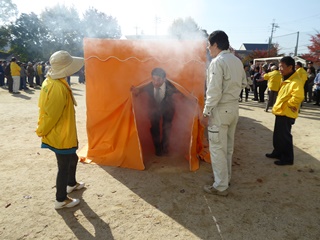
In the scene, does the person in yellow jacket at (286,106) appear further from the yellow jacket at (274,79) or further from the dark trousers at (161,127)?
the yellow jacket at (274,79)

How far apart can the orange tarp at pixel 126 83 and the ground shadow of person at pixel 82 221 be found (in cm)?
136

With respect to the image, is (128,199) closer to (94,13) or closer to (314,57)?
(94,13)

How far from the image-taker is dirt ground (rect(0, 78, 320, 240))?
263 centimetres

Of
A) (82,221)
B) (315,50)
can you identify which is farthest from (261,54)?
(82,221)

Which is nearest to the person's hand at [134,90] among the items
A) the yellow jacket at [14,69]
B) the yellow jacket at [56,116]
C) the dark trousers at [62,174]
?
the yellow jacket at [56,116]

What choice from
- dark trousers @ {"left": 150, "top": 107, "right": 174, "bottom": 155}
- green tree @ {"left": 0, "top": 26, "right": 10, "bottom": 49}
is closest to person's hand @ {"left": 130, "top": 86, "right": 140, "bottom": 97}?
dark trousers @ {"left": 150, "top": 107, "right": 174, "bottom": 155}

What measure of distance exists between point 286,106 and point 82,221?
3.68 m

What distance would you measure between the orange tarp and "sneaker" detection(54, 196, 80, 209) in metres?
1.30

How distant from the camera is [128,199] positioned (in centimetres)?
326

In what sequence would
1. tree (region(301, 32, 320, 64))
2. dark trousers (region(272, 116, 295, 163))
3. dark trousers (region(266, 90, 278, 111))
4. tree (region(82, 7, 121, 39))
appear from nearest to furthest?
dark trousers (region(272, 116, 295, 163)) → tree (region(82, 7, 121, 39)) → dark trousers (region(266, 90, 278, 111)) → tree (region(301, 32, 320, 64))

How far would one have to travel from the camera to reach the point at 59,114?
102 inches

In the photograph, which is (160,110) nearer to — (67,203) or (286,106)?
(286,106)

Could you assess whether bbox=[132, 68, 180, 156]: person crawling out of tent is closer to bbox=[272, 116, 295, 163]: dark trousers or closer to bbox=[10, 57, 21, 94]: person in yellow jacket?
bbox=[272, 116, 295, 163]: dark trousers

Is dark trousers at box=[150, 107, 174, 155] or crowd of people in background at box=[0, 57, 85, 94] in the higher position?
crowd of people in background at box=[0, 57, 85, 94]
